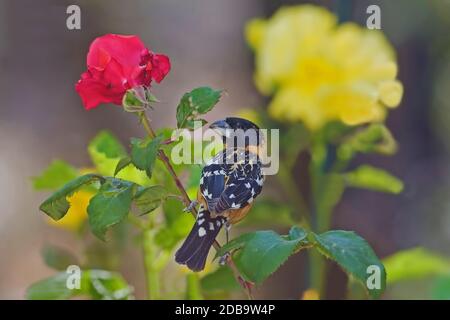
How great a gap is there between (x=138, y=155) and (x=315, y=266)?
0.36 m

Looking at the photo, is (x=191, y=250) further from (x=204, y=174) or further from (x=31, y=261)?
(x=31, y=261)

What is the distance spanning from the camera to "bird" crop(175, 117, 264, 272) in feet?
1.55

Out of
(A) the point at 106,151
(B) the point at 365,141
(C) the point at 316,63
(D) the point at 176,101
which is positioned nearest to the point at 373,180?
(B) the point at 365,141

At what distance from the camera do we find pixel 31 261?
1.43 m

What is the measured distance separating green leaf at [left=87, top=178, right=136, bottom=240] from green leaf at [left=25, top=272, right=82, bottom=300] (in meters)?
0.18

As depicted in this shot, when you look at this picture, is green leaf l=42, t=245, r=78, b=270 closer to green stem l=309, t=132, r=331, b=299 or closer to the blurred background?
green stem l=309, t=132, r=331, b=299

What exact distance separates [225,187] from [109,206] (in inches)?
2.7

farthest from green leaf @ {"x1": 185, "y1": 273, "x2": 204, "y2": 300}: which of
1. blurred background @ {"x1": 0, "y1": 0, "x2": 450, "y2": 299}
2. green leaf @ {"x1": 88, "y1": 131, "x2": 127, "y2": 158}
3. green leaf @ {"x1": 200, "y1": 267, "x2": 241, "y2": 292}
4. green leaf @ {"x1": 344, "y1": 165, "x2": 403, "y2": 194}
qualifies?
blurred background @ {"x1": 0, "y1": 0, "x2": 450, "y2": 299}

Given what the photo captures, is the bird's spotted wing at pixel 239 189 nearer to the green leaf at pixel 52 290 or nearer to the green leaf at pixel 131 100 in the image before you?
the green leaf at pixel 131 100

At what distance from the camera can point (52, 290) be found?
655mm

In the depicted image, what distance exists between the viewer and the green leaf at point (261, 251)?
1.50 feet

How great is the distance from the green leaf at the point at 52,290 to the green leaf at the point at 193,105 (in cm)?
22

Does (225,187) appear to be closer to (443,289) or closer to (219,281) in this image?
(219,281)

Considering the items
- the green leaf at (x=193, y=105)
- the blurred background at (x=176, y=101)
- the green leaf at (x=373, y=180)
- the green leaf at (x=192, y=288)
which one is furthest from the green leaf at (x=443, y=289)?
the blurred background at (x=176, y=101)
